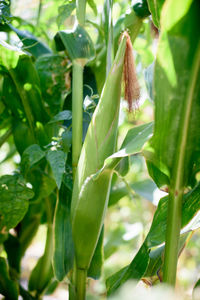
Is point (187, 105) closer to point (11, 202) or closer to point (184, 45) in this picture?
point (184, 45)

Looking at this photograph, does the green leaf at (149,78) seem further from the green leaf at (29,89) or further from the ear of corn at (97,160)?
the green leaf at (29,89)

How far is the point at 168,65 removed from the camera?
1.07 feet

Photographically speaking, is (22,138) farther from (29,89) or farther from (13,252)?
(13,252)

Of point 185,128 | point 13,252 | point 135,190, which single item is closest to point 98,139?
point 185,128

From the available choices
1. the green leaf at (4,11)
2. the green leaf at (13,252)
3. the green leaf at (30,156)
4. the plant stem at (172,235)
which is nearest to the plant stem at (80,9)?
the green leaf at (4,11)

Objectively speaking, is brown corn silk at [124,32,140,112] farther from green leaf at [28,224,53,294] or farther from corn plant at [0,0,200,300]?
green leaf at [28,224,53,294]

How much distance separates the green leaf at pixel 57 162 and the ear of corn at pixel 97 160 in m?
0.03

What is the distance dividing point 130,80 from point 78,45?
0.15 meters

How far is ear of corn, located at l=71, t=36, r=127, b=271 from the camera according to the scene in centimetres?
45

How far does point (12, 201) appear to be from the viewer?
1.70ft

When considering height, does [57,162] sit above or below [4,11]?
below

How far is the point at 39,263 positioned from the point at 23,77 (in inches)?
17.4

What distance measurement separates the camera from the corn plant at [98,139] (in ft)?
1.14

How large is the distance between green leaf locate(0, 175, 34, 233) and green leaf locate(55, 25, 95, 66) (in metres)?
0.23
